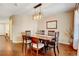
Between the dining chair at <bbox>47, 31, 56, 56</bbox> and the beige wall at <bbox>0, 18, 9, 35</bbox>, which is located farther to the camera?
the dining chair at <bbox>47, 31, 56, 56</bbox>

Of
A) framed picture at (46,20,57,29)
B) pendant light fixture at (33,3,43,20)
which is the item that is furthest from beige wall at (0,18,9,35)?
framed picture at (46,20,57,29)

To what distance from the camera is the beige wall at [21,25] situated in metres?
2.12

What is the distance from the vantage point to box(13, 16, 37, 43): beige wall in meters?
2.12

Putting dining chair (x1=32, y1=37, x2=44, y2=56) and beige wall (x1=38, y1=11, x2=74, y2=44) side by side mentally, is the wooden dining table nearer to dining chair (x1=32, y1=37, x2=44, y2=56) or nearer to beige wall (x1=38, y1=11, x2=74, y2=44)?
dining chair (x1=32, y1=37, x2=44, y2=56)

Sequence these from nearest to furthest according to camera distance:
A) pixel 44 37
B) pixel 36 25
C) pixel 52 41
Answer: pixel 36 25
pixel 52 41
pixel 44 37

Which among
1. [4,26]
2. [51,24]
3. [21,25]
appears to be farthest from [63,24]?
[4,26]

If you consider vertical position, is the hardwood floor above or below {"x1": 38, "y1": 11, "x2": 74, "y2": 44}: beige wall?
below

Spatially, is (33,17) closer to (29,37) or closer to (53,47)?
(29,37)

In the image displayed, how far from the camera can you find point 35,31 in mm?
2186

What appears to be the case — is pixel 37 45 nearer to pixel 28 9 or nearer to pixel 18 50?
pixel 18 50

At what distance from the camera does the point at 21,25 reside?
84.2 inches

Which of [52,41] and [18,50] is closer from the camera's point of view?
[18,50]

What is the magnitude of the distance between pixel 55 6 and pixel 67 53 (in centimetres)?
89

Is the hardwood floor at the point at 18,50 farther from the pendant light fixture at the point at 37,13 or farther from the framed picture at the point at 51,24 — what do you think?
the pendant light fixture at the point at 37,13
